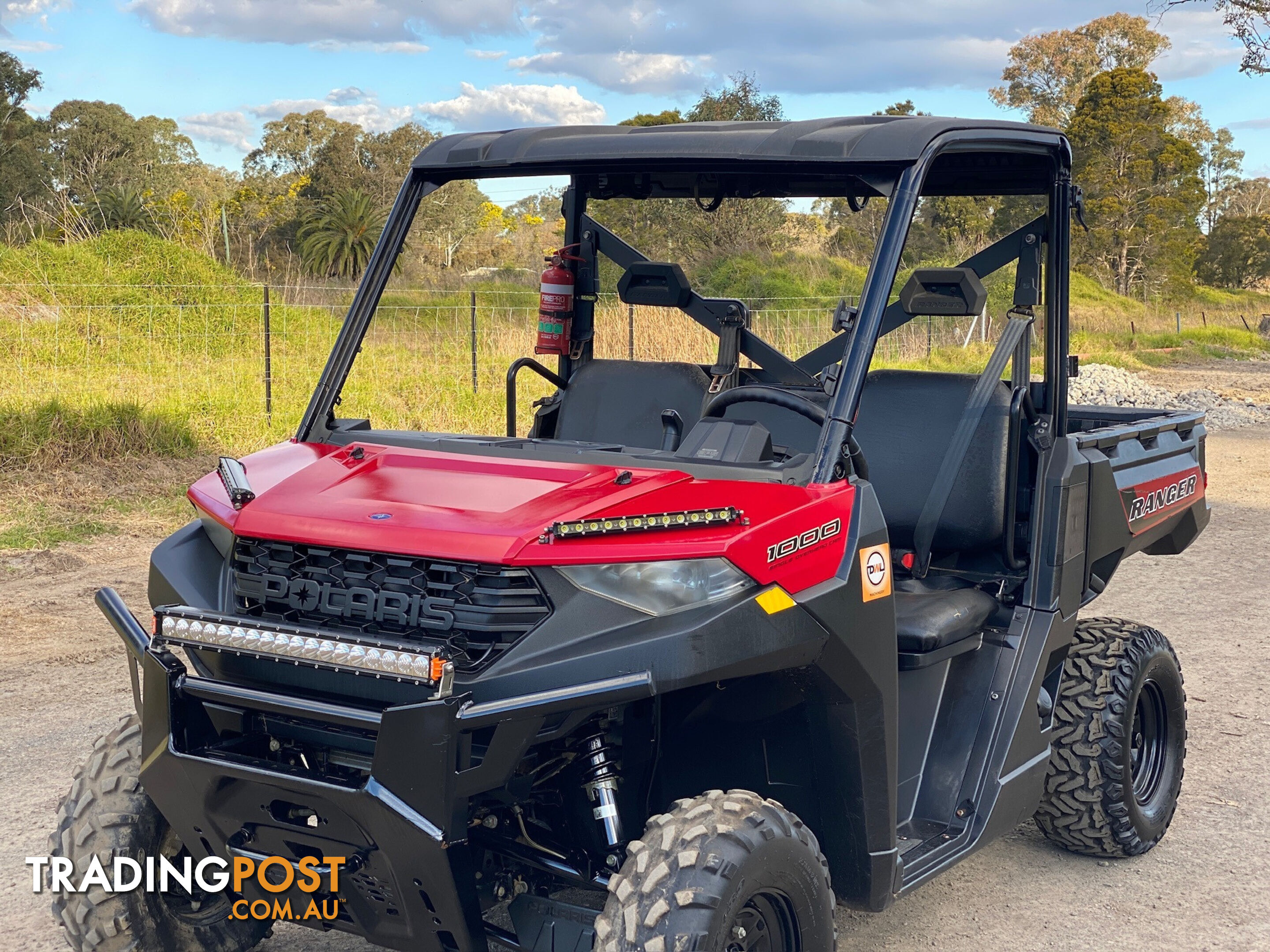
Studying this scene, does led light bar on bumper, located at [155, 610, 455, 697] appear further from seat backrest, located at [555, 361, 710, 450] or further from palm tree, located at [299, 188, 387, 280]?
palm tree, located at [299, 188, 387, 280]

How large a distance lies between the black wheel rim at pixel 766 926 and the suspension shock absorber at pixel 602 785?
0.29 metres

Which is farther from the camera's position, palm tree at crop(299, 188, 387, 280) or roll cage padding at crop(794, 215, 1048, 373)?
palm tree at crop(299, 188, 387, 280)

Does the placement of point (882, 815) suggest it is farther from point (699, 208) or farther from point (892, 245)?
point (699, 208)

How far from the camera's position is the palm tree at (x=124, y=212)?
18.6 metres

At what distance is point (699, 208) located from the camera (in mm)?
4648

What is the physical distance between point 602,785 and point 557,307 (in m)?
2.28

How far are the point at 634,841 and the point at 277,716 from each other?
756 millimetres

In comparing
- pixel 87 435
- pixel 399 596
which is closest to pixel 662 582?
pixel 399 596

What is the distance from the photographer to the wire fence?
10.4m

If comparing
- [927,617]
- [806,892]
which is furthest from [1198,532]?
[806,892]

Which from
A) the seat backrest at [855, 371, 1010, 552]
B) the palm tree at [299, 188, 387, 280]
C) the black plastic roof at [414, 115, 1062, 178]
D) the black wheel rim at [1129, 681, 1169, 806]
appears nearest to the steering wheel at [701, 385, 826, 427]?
the black plastic roof at [414, 115, 1062, 178]

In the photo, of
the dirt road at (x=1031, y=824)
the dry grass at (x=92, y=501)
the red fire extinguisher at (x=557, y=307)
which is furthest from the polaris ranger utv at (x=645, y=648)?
the dry grass at (x=92, y=501)

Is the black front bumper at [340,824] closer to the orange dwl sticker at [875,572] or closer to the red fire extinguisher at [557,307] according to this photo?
the orange dwl sticker at [875,572]

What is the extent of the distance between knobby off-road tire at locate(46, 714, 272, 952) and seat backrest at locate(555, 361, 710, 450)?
165cm
